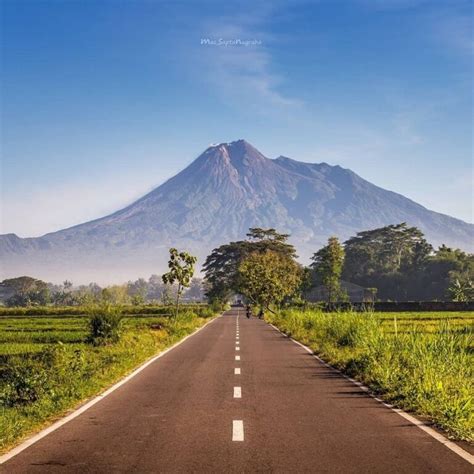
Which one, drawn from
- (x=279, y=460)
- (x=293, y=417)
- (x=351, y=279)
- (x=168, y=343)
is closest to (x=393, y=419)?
(x=293, y=417)

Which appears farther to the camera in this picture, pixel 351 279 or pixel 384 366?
pixel 351 279

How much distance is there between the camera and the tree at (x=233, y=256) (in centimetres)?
12356

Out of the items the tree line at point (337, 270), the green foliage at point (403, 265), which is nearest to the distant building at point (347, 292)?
the tree line at point (337, 270)

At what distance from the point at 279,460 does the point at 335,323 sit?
17997 mm

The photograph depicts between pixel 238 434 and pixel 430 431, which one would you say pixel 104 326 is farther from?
pixel 430 431

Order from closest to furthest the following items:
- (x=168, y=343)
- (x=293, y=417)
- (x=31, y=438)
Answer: (x=31, y=438) < (x=293, y=417) < (x=168, y=343)

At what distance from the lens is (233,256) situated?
423 ft

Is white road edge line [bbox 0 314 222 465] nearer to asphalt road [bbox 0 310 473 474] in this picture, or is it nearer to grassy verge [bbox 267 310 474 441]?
asphalt road [bbox 0 310 473 474]

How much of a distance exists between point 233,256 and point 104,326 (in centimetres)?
10143

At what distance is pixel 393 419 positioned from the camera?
35.4ft

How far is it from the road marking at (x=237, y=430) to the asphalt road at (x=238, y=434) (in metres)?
0.02

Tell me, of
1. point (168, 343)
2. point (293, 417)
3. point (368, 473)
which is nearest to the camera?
point (368, 473)

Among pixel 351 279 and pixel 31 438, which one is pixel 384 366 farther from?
pixel 351 279

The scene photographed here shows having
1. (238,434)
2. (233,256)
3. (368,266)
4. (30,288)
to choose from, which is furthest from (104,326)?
(30,288)
